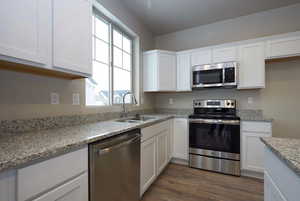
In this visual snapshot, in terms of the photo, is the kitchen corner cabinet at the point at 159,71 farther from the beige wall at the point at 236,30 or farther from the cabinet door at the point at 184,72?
the beige wall at the point at 236,30

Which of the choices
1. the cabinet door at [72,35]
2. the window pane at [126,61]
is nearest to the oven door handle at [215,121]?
the window pane at [126,61]

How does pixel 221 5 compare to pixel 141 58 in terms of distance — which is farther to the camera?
pixel 141 58

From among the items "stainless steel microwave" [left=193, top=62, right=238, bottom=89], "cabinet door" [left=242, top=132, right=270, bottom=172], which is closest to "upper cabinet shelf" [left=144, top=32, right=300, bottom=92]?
"stainless steel microwave" [left=193, top=62, right=238, bottom=89]

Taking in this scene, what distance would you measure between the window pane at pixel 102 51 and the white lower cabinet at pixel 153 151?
4.09ft

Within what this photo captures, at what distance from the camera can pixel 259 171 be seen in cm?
222

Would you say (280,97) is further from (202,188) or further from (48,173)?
(48,173)

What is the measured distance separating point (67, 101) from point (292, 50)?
3328 millimetres

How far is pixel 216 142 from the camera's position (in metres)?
2.43

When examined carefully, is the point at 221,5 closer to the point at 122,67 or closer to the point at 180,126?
the point at 122,67

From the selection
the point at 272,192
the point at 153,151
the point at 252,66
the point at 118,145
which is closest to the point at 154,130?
the point at 153,151

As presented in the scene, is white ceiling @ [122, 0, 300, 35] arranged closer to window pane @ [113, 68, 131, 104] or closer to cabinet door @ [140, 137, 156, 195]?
window pane @ [113, 68, 131, 104]

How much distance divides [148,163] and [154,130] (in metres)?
0.45

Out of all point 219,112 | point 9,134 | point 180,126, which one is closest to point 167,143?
point 180,126

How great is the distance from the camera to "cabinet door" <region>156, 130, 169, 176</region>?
2164mm
